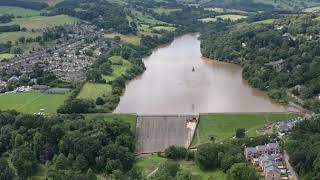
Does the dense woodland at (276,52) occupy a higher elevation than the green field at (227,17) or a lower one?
higher

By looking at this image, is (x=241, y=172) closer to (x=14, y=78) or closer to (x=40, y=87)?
(x=40, y=87)

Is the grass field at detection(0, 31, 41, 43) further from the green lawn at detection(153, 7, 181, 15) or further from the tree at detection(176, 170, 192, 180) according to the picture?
the tree at detection(176, 170, 192, 180)

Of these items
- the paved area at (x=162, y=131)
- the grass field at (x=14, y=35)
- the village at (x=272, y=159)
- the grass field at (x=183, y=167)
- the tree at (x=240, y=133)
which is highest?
the village at (x=272, y=159)

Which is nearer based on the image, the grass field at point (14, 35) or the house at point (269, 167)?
the house at point (269, 167)

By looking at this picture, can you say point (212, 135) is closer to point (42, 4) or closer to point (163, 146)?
point (163, 146)

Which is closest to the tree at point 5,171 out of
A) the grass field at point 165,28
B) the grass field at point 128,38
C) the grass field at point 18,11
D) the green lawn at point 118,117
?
the green lawn at point 118,117

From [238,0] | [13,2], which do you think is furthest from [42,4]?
[238,0]

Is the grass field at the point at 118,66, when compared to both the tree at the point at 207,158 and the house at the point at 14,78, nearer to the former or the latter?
the house at the point at 14,78
